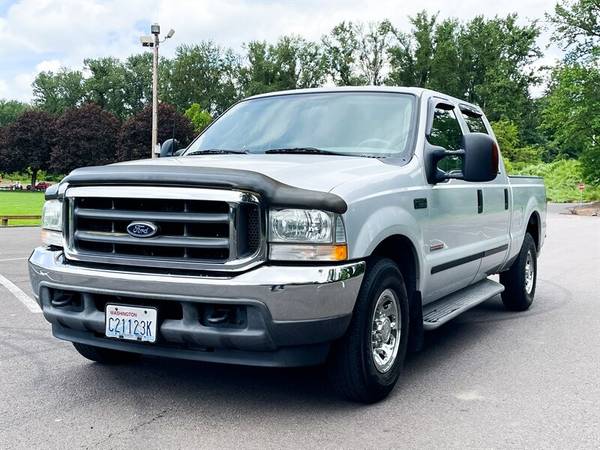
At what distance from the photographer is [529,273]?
7312mm

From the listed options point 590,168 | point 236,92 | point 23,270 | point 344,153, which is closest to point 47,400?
point 344,153

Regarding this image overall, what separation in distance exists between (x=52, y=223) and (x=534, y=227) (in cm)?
530

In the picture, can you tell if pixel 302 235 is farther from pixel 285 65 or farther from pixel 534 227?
pixel 285 65

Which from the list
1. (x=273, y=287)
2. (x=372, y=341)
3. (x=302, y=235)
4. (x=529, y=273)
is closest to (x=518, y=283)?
(x=529, y=273)

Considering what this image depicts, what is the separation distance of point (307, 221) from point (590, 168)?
37854 millimetres

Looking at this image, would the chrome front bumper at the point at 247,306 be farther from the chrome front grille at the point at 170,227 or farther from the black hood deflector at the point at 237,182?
the black hood deflector at the point at 237,182

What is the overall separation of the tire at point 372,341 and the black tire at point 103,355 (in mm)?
1668

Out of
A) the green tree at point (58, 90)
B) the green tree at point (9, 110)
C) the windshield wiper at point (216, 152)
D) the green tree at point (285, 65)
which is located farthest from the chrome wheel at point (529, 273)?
the green tree at point (9, 110)

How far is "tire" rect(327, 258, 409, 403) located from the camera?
3725mm

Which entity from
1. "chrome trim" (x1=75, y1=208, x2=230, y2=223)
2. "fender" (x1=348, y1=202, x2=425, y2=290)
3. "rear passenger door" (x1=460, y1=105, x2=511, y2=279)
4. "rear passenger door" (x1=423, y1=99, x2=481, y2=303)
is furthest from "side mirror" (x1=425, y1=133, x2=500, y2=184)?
"chrome trim" (x1=75, y1=208, x2=230, y2=223)

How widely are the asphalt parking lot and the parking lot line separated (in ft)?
2.51

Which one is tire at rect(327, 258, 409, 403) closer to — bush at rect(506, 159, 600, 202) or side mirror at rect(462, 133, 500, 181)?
side mirror at rect(462, 133, 500, 181)

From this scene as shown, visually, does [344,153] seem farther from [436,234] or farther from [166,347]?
[166,347]

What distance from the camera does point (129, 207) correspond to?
147 inches
